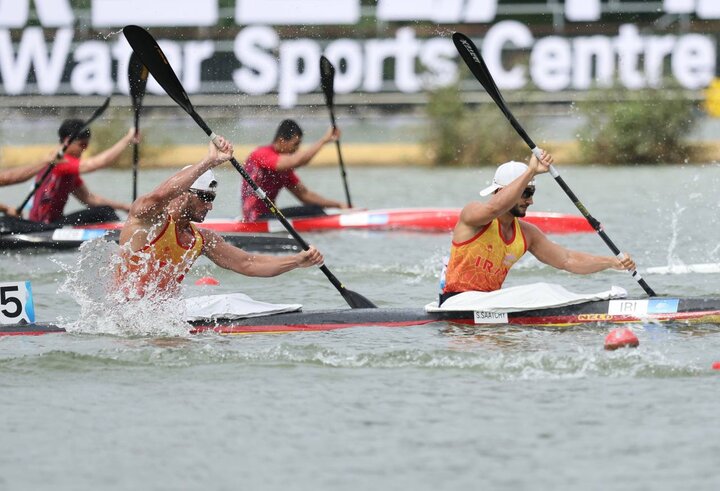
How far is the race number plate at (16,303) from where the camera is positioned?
9.20 metres

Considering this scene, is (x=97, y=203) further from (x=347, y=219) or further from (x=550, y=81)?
(x=550, y=81)

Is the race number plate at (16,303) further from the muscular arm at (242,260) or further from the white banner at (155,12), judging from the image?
the white banner at (155,12)

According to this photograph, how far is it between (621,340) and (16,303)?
3.86 meters

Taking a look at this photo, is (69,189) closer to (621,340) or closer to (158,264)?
(158,264)

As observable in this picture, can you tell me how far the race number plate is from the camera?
30.2ft

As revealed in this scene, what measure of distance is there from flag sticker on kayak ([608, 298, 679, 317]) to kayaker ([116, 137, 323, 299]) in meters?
1.94

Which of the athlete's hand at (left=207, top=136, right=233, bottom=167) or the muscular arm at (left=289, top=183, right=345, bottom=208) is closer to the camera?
the athlete's hand at (left=207, top=136, right=233, bottom=167)

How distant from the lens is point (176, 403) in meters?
7.68

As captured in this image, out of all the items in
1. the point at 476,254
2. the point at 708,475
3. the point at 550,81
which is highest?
the point at 550,81

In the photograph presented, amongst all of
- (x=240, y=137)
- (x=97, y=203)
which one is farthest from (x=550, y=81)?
(x=97, y=203)

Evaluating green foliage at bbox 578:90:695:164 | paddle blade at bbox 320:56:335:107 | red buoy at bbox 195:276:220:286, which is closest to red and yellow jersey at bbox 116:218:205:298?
red buoy at bbox 195:276:220:286

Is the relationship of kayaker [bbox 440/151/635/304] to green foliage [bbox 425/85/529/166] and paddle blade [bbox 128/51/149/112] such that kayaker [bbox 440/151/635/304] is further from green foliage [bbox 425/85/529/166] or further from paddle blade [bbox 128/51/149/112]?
green foliage [bbox 425/85/529/166]

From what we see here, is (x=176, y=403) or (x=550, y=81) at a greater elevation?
(x=550, y=81)

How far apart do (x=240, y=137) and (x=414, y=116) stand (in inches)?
136
